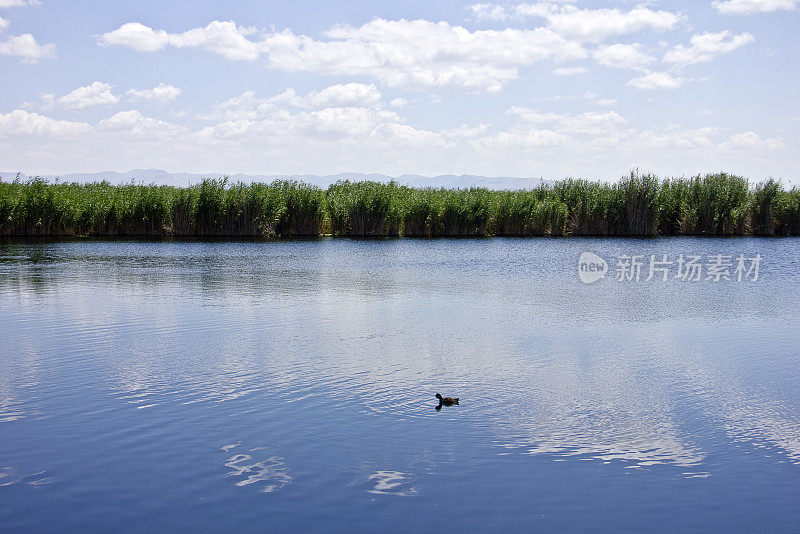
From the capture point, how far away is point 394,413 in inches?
334

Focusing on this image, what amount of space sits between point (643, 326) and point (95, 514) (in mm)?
12086

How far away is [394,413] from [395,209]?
36.1 meters

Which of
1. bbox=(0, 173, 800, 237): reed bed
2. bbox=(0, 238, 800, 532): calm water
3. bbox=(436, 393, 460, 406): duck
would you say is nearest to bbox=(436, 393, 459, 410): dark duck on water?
bbox=(436, 393, 460, 406): duck

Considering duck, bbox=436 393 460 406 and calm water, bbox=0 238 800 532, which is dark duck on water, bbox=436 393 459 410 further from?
calm water, bbox=0 238 800 532

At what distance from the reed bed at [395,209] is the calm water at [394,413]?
78.4ft

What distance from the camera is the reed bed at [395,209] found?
40.9 meters

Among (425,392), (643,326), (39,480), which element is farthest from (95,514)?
(643,326)

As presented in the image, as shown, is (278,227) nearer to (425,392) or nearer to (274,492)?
(425,392)

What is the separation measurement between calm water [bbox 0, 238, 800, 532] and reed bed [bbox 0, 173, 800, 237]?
2391cm

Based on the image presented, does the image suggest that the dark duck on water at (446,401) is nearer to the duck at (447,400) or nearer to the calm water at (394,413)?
the duck at (447,400)

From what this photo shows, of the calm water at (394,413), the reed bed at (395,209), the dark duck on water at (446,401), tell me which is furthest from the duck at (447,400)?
the reed bed at (395,209)

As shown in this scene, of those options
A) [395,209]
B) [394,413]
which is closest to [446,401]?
[394,413]

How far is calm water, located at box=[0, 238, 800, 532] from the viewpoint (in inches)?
240

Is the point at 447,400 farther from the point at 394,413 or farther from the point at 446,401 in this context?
the point at 394,413
